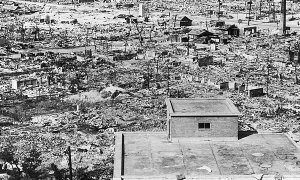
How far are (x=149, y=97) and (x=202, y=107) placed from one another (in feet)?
48.2

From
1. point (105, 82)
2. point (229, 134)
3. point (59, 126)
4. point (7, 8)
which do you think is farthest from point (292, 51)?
point (7, 8)

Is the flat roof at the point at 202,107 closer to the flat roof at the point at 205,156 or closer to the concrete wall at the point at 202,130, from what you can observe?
the concrete wall at the point at 202,130

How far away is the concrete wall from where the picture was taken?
20.9m

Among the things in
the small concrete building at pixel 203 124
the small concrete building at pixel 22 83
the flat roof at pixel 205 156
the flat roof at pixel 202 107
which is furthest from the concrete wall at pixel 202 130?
the small concrete building at pixel 22 83

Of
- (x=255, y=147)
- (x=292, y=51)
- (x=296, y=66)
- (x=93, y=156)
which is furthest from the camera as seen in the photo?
(x=292, y=51)

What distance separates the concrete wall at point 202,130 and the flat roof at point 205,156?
0.31 meters

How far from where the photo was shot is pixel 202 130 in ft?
68.8

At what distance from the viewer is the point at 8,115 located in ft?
109

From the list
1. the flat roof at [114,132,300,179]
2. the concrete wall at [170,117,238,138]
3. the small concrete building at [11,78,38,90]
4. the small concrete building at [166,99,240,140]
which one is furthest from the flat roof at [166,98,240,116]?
the small concrete building at [11,78,38,90]

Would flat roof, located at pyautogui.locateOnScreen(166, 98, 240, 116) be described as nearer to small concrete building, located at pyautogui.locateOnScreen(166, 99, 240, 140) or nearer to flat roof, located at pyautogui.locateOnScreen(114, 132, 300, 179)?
small concrete building, located at pyautogui.locateOnScreen(166, 99, 240, 140)

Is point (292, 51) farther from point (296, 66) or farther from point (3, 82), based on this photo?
point (3, 82)

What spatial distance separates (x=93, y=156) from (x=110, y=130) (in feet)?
12.9

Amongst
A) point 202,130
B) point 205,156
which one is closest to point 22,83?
point 202,130

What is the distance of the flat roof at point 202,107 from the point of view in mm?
20953
